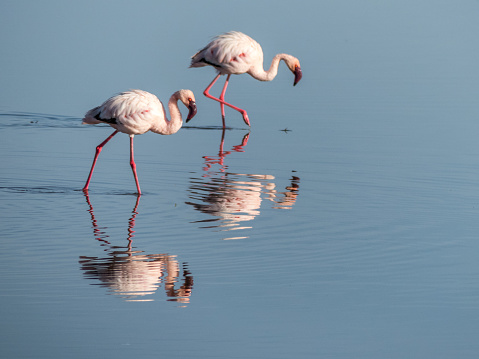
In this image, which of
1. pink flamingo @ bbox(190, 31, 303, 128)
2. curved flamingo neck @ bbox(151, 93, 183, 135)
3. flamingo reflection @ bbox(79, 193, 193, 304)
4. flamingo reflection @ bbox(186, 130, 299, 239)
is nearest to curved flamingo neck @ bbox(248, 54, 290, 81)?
pink flamingo @ bbox(190, 31, 303, 128)

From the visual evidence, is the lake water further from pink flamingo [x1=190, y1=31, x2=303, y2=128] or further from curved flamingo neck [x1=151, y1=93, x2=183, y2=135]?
pink flamingo [x1=190, y1=31, x2=303, y2=128]

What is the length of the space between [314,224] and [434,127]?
657 centimetres

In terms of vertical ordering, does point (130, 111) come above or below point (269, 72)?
below

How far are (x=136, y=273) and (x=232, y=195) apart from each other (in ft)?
10.9

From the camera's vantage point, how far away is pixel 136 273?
24.2ft

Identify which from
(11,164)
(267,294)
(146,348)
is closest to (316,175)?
(11,164)

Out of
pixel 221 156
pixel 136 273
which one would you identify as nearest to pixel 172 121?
pixel 221 156

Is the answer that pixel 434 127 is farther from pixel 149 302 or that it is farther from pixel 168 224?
pixel 149 302

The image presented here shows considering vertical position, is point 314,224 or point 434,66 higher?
point 434,66

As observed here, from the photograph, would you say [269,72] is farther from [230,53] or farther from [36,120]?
[36,120]

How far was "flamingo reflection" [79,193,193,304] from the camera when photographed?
22.8 ft

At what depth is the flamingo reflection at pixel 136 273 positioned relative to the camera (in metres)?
6.96

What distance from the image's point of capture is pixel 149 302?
6738 millimetres

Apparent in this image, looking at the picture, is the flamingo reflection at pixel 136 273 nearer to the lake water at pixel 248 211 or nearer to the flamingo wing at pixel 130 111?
the lake water at pixel 248 211
